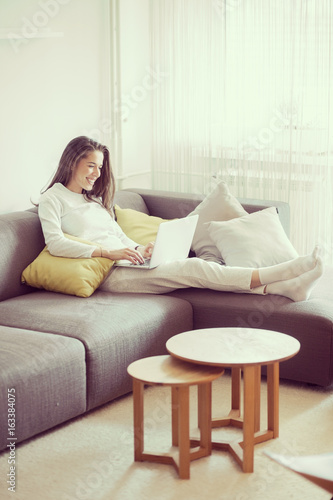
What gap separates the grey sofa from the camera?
2596mm

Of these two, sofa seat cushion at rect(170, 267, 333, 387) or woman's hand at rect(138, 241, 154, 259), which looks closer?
sofa seat cushion at rect(170, 267, 333, 387)

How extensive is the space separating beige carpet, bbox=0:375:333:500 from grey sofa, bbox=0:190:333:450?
82mm

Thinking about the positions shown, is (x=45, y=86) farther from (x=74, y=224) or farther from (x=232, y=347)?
(x=232, y=347)

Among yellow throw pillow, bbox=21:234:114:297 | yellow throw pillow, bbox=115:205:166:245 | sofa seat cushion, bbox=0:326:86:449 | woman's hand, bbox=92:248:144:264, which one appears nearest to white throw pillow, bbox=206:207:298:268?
yellow throw pillow, bbox=115:205:166:245

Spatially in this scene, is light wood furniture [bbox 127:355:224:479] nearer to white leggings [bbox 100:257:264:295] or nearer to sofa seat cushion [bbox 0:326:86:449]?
sofa seat cushion [bbox 0:326:86:449]

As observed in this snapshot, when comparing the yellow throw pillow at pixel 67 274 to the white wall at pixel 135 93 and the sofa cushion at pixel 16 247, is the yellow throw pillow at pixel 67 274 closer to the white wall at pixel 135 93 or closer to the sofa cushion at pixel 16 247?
the sofa cushion at pixel 16 247

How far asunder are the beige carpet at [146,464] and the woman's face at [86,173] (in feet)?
3.74

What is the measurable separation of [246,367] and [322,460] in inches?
43.0

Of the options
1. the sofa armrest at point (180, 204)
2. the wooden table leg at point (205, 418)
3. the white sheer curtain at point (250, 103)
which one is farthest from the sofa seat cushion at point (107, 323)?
the white sheer curtain at point (250, 103)

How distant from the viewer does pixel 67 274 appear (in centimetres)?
330

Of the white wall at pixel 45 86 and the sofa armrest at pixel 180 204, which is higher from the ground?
the white wall at pixel 45 86

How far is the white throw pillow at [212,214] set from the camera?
12.4 feet

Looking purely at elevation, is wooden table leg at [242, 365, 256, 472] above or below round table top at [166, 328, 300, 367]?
below

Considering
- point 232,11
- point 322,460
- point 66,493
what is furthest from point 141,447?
point 232,11
